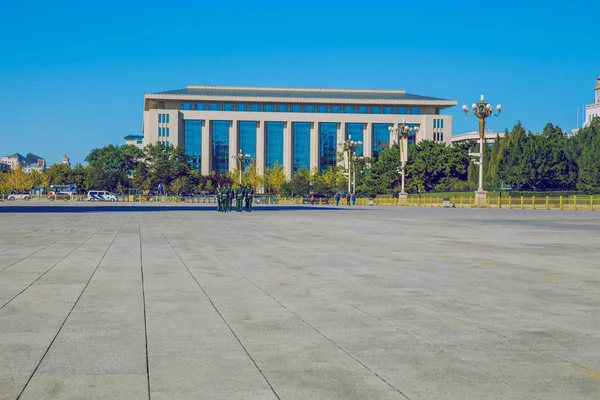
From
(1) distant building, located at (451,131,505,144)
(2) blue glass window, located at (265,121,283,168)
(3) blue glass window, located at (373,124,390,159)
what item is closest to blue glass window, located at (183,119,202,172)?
(2) blue glass window, located at (265,121,283,168)

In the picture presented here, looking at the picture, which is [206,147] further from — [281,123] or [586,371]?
[586,371]

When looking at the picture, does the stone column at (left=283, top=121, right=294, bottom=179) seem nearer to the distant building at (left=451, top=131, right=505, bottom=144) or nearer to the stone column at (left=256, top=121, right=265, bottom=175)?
the stone column at (left=256, top=121, right=265, bottom=175)

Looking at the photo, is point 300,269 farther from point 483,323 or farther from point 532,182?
point 532,182

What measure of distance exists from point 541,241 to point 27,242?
12.6 metres

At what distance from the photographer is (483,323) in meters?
6.57

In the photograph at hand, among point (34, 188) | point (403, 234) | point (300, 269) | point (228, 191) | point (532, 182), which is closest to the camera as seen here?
point (300, 269)

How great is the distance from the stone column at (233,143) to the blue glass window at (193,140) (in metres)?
6.13

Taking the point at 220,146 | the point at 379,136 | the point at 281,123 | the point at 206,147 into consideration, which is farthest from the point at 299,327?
the point at 379,136

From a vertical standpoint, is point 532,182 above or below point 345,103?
below

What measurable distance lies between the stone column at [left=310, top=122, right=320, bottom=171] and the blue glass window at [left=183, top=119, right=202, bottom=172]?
22940 millimetres

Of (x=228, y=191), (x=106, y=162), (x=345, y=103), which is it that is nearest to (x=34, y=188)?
(x=106, y=162)

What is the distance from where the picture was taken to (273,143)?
146250 millimetres

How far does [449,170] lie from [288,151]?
188ft

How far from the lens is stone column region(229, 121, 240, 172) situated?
142 meters
